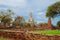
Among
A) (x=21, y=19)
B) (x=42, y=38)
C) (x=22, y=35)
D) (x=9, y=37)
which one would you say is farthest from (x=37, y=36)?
(x=21, y=19)

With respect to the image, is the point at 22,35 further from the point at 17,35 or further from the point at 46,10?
the point at 46,10

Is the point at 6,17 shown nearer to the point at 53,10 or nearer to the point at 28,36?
the point at 53,10

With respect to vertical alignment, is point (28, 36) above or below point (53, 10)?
below

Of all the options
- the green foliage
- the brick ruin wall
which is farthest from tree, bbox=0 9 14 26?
the brick ruin wall

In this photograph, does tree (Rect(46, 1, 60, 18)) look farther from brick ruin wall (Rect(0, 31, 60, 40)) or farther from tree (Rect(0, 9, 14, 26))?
brick ruin wall (Rect(0, 31, 60, 40))

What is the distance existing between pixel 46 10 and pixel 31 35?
3357 cm

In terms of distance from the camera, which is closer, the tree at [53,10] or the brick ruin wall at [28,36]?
the brick ruin wall at [28,36]

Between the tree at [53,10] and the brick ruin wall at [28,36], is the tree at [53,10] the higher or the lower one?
the higher one

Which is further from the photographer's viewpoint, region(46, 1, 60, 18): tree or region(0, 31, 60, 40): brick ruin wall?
region(46, 1, 60, 18): tree

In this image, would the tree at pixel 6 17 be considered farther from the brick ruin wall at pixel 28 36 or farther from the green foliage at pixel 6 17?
the brick ruin wall at pixel 28 36

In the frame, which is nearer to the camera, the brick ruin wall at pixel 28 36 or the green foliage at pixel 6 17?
the brick ruin wall at pixel 28 36

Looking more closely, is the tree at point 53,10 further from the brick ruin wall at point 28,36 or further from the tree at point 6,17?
the brick ruin wall at point 28,36

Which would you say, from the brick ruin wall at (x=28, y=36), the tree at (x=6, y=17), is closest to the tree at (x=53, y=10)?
the tree at (x=6, y=17)

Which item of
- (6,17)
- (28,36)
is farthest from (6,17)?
(28,36)
